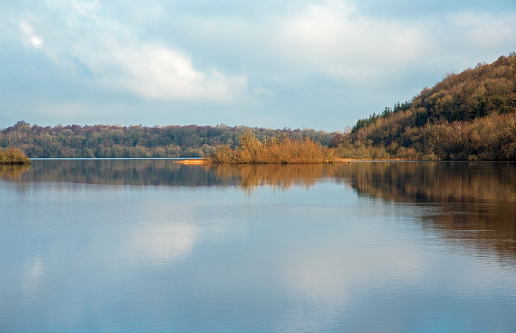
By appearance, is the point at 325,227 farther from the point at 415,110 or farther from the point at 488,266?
the point at 415,110

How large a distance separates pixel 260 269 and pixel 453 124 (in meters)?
90.0

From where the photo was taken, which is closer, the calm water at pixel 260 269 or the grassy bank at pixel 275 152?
the calm water at pixel 260 269

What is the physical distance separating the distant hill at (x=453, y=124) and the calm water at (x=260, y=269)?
62.5 metres

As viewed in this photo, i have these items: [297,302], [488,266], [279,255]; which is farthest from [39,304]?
[488,266]

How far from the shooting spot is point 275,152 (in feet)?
201

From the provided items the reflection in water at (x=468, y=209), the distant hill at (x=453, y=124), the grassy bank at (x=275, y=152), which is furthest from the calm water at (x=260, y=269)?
the distant hill at (x=453, y=124)

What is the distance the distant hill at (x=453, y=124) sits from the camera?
77938 millimetres

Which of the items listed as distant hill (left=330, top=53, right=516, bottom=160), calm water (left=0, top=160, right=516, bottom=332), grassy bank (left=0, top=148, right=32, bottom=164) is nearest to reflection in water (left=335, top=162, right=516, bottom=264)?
calm water (left=0, top=160, right=516, bottom=332)

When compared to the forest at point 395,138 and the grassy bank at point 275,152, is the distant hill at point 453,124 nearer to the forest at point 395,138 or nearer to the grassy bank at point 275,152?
the forest at point 395,138

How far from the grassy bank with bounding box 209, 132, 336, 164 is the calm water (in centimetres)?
4323

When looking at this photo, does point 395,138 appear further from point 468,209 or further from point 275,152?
point 468,209

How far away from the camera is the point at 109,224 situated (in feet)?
48.1

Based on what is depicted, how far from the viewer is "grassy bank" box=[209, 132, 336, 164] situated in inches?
2415

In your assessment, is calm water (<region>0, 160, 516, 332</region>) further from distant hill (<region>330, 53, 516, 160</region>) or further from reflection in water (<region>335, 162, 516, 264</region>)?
distant hill (<region>330, 53, 516, 160</region>)
